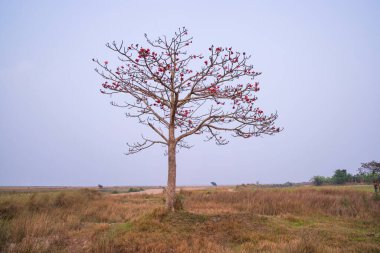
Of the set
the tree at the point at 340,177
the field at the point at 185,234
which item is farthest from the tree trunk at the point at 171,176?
the tree at the point at 340,177

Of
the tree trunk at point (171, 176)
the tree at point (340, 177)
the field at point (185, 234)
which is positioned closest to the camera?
the field at point (185, 234)

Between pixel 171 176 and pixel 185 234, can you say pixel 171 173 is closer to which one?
pixel 171 176

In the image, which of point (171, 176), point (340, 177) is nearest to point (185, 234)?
point (171, 176)

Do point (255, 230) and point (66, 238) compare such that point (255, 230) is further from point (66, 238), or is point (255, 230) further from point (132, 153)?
point (66, 238)

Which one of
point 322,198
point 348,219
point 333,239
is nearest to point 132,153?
point 333,239

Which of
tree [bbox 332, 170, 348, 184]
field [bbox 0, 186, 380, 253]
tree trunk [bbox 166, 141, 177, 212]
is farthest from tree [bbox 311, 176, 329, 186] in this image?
tree trunk [bbox 166, 141, 177, 212]

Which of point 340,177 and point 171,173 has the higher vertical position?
point 340,177

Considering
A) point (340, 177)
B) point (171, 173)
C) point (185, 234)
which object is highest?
point (340, 177)

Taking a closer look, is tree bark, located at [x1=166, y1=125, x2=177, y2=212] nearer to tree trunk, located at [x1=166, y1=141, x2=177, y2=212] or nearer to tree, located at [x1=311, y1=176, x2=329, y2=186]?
tree trunk, located at [x1=166, y1=141, x2=177, y2=212]

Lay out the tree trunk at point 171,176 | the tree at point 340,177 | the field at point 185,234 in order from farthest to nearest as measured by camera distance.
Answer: the tree at point 340,177 < the tree trunk at point 171,176 < the field at point 185,234

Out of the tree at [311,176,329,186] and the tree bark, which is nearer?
the tree bark

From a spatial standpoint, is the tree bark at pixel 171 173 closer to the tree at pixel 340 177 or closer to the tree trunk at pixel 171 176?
the tree trunk at pixel 171 176

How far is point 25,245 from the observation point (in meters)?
8.29

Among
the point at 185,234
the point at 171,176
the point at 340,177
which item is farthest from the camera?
the point at 340,177
